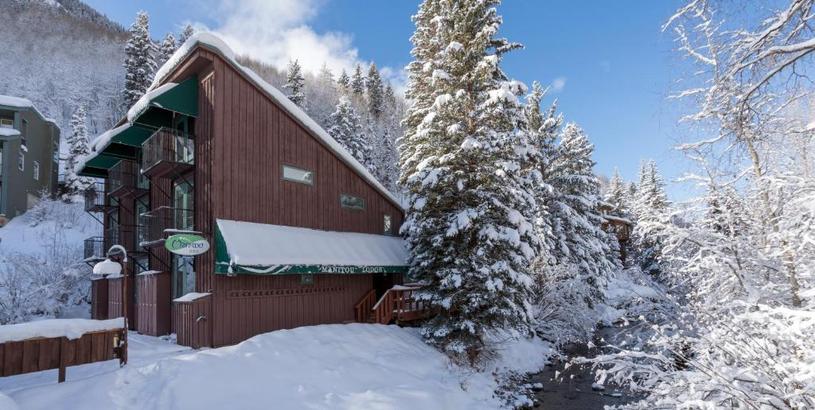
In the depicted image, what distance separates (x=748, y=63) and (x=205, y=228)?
13.1m


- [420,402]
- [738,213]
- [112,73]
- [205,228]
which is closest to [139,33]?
[112,73]

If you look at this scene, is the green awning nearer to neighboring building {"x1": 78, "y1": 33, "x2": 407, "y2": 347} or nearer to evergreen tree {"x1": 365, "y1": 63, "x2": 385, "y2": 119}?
neighboring building {"x1": 78, "y1": 33, "x2": 407, "y2": 347}

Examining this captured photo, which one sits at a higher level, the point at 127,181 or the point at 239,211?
the point at 127,181

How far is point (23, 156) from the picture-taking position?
102ft

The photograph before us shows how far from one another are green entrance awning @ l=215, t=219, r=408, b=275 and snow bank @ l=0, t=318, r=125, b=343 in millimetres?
2961

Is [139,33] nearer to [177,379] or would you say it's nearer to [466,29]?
[466,29]

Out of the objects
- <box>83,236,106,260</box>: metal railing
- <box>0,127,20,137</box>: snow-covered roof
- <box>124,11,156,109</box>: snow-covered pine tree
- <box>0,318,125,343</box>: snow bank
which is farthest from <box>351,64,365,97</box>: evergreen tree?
<box>0,318,125,343</box>: snow bank

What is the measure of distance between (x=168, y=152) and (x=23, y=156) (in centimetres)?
2515

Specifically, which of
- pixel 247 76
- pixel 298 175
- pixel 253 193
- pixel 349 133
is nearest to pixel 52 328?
pixel 253 193

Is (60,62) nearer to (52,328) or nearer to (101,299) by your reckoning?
(101,299)

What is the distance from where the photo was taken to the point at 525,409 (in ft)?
42.2

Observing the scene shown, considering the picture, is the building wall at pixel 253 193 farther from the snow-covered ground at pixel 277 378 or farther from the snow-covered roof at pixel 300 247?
the snow-covered ground at pixel 277 378

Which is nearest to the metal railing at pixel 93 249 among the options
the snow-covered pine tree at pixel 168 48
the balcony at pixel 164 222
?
the balcony at pixel 164 222

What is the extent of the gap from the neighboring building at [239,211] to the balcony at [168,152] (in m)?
0.05
